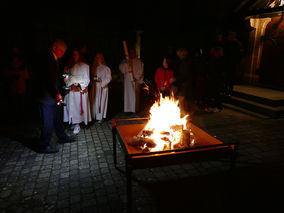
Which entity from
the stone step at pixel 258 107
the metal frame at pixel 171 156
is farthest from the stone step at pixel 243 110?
the metal frame at pixel 171 156

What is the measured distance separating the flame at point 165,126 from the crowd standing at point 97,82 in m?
2.28

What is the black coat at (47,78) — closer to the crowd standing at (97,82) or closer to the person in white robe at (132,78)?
the crowd standing at (97,82)

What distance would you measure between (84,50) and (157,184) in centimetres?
472

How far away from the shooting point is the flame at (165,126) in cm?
367

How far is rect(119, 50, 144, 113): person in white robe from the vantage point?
8.05m

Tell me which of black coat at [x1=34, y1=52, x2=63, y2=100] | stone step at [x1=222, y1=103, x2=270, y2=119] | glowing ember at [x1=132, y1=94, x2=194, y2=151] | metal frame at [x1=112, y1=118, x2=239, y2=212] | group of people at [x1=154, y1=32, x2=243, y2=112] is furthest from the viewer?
stone step at [x1=222, y1=103, x2=270, y2=119]

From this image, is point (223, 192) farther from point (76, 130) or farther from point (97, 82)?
point (97, 82)

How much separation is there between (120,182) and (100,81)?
4.13 m

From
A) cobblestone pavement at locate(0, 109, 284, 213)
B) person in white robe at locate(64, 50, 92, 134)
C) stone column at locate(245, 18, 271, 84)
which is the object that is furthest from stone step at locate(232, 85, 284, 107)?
person in white robe at locate(64, 50, 92, 134)

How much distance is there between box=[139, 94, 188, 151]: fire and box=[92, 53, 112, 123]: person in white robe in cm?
289

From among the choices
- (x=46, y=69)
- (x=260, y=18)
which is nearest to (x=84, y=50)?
(x=46, y=69)

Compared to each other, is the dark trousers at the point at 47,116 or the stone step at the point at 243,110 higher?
the dark trousers at the point at 47,116

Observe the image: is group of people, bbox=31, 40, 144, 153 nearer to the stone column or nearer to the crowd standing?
the crowd standing

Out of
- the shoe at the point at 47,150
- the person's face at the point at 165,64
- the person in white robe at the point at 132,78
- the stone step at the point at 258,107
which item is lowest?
the shoe at the point at 47,150
